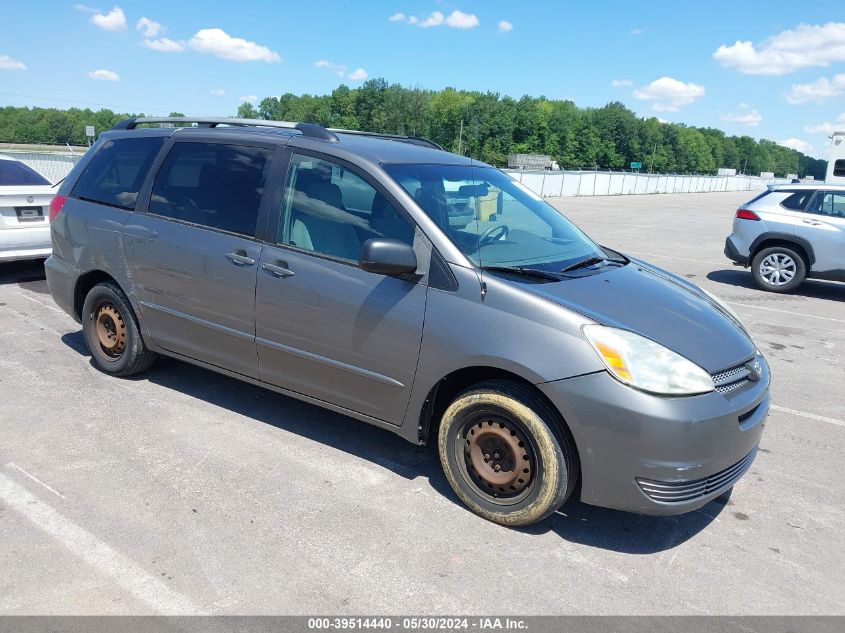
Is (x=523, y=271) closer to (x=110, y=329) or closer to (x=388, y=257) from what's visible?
(x=388, y=257)

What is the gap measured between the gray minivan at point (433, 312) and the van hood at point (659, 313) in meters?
0.02

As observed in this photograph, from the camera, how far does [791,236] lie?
32.9ft

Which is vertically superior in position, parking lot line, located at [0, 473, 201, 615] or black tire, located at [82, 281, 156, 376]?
black tire, located at [82, 281, 156, 376]

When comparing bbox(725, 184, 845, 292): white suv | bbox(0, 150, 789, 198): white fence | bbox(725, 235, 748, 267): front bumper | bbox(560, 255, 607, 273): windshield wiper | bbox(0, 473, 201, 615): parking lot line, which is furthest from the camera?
bbox(0, 150, 789, 198): white fence

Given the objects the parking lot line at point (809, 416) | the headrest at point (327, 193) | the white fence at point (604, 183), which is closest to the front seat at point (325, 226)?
the headrest at point (327, 193)

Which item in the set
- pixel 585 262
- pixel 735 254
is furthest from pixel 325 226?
pixel 735 254

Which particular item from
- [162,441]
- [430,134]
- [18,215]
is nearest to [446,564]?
[162,441]

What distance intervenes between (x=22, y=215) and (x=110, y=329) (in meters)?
3.99

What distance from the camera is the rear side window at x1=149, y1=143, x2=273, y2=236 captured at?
13.4ft

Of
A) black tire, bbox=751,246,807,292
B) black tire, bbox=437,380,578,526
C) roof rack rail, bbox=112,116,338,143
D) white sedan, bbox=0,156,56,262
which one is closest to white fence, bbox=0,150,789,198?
white sedan, bbox=0,156,56,262

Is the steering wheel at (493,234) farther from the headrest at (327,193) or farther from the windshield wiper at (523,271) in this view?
the headrest at (327,193)

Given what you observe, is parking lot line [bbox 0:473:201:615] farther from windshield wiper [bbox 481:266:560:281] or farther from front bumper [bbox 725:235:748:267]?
front bumper [bbox 725:235:748:267]

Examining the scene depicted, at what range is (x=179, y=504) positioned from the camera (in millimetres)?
3367

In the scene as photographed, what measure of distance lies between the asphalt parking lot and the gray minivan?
1.06ft
